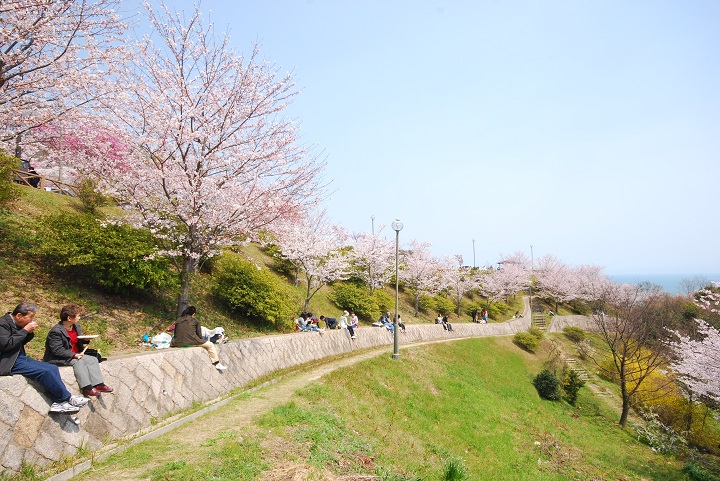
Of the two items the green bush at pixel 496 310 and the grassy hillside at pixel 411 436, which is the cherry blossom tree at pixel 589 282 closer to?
the green bush at pixel 496 310

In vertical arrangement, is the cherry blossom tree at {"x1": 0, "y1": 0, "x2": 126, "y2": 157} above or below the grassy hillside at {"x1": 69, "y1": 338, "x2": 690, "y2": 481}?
above

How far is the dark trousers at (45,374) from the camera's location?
199 inches

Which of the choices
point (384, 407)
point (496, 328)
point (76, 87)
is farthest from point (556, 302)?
point (76, 87)

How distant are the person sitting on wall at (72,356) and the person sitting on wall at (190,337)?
3328 mm

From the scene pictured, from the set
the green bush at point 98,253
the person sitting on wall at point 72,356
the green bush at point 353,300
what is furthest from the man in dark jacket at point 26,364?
the green bush at point 353,300

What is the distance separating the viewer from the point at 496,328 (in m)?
39.7

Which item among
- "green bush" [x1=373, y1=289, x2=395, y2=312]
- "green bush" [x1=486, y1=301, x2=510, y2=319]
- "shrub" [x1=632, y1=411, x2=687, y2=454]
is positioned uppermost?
"green bush" [x1=373, y1=289, x2=395, y2=312]

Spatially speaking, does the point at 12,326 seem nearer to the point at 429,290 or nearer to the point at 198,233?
the point at 198,233

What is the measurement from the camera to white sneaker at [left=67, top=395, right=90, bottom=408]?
539 cm

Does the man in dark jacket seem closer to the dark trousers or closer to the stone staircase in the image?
the dark trousers

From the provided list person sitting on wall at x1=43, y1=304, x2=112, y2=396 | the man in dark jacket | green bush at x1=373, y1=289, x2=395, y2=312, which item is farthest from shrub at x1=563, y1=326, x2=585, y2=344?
the man in dark jacket

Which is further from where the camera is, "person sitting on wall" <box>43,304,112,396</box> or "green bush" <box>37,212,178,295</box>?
"green bush" <box>37,212,178,295</box>

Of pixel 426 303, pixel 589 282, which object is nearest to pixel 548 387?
pixel 426 303

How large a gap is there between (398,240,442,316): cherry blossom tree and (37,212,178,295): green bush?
1066 inches
